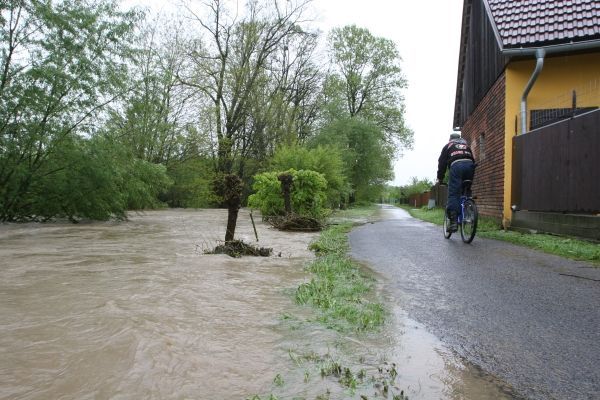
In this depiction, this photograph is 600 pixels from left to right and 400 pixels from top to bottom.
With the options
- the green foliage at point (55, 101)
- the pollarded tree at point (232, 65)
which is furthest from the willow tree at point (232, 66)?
the green foliage at point (55, 101)

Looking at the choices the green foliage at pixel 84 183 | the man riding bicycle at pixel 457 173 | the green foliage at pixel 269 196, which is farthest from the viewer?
the green foliage at pixel 269 196

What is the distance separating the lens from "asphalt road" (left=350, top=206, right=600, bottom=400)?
2.22 m

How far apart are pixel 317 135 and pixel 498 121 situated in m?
20.3

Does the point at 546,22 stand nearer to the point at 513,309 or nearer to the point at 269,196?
the point at 269,196

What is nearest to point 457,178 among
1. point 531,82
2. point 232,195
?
point 531,82

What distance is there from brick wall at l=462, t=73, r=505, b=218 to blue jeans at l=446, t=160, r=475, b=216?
2.59m

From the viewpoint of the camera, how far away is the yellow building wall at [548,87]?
962 cm

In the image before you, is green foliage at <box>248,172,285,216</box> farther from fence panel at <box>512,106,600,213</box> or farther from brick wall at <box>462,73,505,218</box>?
fence panel at <box>512,106,600,213</box>

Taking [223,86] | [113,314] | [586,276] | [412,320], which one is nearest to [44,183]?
[113,314]

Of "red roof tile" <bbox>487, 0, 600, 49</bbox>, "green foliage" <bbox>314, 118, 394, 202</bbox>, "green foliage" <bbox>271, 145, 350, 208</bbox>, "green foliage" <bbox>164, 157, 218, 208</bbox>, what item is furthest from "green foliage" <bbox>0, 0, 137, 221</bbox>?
"green foliage" <bbox>314, 118, 394, 202</bbox>

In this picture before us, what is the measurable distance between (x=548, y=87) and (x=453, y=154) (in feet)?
11.4

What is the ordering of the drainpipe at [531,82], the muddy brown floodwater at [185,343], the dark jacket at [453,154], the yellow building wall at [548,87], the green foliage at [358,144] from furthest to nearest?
the green foliage at [358,144] → the yellow building wall at [548,87] → the drainpipe at [531,82] → the dark jacket at [453,154] → the muddy brown floodwater at [185,343]

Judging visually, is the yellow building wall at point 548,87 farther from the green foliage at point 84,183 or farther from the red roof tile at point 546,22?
the green foliage at point 84,183

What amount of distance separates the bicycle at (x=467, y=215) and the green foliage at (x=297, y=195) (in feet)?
18.0
